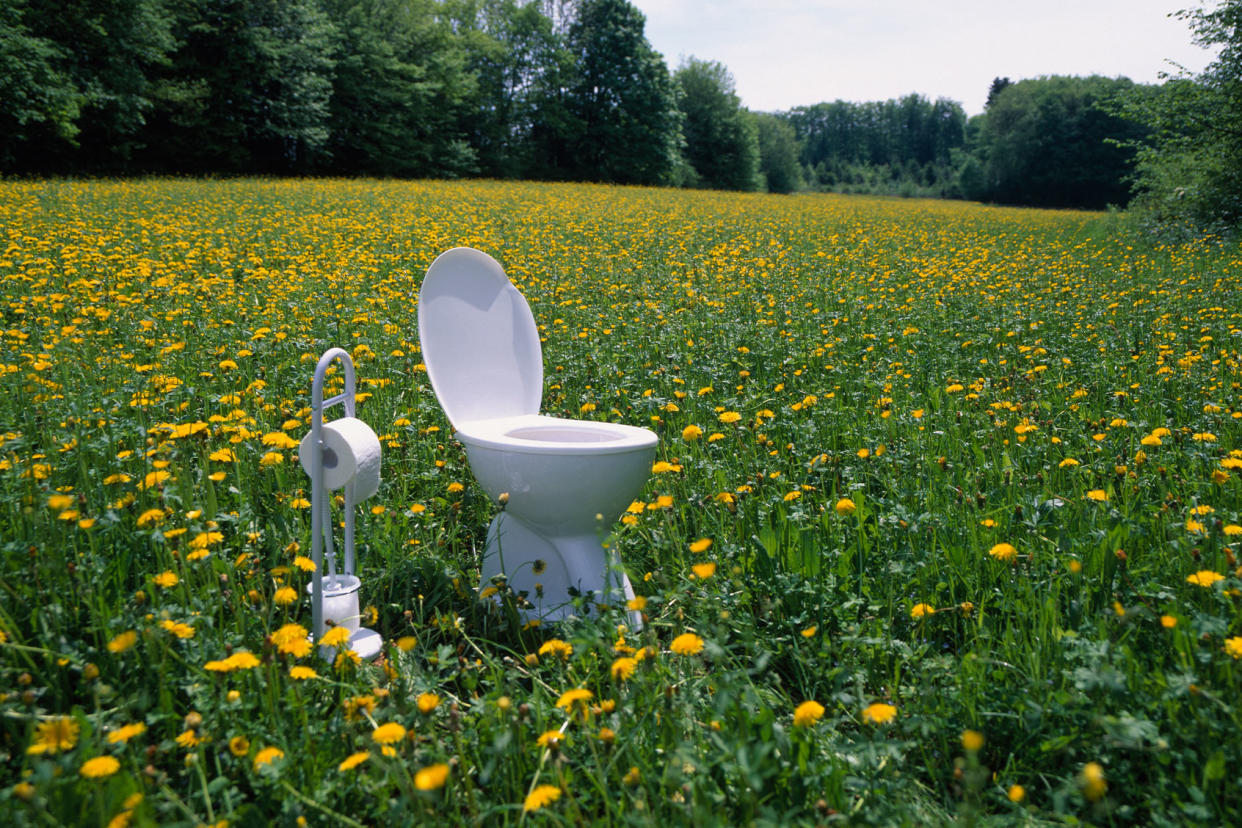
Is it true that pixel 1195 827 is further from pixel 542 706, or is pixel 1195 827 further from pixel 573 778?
pixel 542 706

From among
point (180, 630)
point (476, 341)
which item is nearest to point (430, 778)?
point (180, 630)

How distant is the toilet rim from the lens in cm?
204

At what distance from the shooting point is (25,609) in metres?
1.66

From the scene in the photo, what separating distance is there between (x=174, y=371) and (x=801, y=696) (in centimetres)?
318

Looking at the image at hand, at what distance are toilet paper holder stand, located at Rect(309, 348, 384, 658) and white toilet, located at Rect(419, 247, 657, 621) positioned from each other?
0.40 meters

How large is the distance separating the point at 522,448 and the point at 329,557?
0.59 meters

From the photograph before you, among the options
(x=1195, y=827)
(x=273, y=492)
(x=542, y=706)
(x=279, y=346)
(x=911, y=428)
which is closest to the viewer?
(x=1195, y=827)

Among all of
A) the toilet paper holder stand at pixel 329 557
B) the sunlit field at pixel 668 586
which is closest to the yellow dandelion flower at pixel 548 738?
the sunlit field at pixel 668 586

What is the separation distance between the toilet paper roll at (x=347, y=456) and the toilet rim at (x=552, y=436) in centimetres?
39

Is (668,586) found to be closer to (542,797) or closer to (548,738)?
(548,738)

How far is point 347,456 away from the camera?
1.79m

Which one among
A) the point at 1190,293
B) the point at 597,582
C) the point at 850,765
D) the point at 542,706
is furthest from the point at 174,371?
the point at 1190,293

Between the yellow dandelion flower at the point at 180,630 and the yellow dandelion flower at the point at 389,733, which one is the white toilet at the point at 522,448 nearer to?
the yellow dandelion flower at the point at 389,733

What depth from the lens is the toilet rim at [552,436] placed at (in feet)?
6.71
